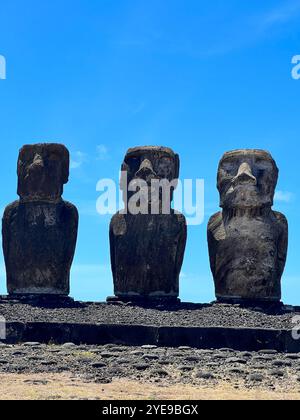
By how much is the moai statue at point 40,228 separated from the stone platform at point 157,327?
1699mm

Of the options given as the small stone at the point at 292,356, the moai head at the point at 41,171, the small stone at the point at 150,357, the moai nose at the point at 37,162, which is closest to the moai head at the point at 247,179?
the moai head at the point at 41,171

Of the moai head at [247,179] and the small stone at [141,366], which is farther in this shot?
the moai head at [247,179]

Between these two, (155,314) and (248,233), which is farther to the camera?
(248,233)

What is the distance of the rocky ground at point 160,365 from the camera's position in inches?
356

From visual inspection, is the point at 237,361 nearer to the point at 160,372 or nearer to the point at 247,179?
the point at 160,372

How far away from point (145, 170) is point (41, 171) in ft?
7.66

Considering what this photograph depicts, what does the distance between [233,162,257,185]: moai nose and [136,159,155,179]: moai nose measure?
182cm

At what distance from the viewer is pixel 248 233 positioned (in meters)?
16.2

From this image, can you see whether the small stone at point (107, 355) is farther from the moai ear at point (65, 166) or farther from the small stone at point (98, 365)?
Answer: the moai ear at point (65, 166)

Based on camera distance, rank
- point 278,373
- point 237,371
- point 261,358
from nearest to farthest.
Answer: point 278,373
point 237,371
point 261,358

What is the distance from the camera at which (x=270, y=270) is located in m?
16.2

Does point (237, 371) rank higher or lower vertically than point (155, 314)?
lower

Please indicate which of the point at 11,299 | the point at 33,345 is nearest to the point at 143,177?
the point at 11,299

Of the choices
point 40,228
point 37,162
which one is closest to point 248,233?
point 40,228
